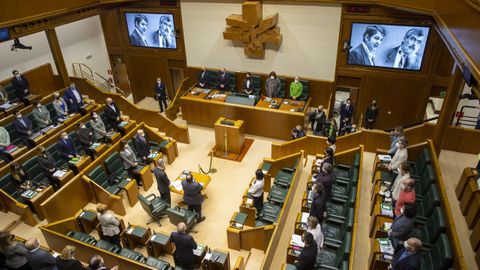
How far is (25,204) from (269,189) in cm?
543

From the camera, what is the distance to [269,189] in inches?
328

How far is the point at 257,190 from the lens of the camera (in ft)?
23.6

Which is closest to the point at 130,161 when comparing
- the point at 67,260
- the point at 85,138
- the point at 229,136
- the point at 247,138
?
the point at 85,138

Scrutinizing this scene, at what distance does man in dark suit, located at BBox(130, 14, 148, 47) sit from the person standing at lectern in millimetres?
4789

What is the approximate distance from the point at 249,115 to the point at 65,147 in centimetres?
502

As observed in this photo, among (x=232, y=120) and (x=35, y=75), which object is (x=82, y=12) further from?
(x=232, y=120)

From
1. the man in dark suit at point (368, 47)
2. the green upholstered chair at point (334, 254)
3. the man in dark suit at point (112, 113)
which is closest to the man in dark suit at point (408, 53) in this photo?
the man in dark suit at point (368, 47)

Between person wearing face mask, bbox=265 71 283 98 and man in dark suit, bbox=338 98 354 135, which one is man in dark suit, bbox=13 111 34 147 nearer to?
person wearing face mask, bbox=265 71 283 98

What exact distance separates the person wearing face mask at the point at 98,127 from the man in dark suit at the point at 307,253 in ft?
20.9

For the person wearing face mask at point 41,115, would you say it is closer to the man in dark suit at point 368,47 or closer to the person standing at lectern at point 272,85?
the person standing at lectern at point 272,85

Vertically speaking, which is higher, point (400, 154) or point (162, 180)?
point (400, 154)

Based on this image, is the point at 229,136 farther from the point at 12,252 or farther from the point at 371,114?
the point at 12,252

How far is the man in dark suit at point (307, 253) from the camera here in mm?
4996

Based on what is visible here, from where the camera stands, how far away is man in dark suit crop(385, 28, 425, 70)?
9.49 metres
